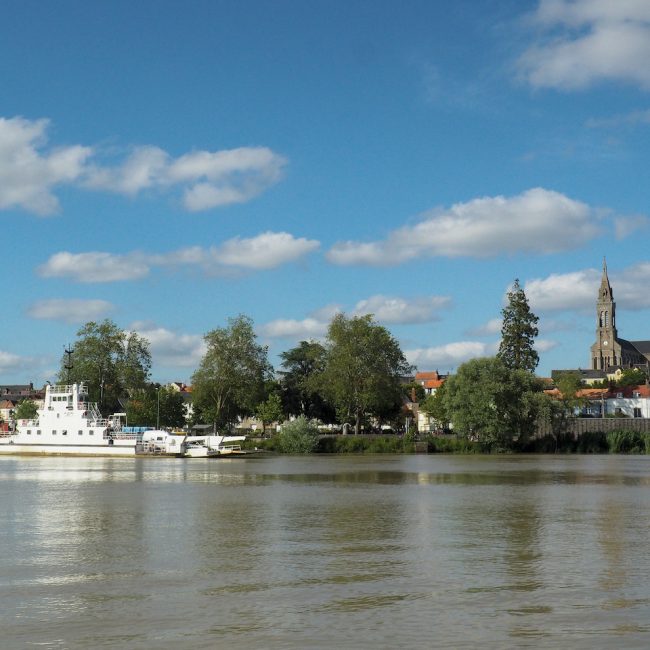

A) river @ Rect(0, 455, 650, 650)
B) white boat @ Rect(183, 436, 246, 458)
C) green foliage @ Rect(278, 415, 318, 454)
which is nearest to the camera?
river @ Rect(0, 455, 650, 650)

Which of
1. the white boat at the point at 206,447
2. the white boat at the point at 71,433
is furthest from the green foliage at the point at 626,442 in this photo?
the white boat at the point at 71,433

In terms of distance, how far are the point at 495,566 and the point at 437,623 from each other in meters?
7.21

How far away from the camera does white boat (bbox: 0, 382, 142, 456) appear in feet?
367

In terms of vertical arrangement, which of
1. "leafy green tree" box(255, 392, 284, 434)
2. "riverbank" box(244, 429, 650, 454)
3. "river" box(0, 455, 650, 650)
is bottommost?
"riverbank" box(244, 429, 650, 454)

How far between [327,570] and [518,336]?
376 feet

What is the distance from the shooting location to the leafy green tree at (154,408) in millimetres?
150875

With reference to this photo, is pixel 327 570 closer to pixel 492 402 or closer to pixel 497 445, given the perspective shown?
pixel 492 402

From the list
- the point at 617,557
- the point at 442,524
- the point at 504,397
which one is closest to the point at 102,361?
the point at 504,397

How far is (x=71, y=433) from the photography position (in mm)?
114625

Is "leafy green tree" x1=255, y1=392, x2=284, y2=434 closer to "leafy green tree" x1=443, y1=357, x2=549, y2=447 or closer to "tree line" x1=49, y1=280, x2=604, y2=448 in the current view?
"tree line" x1=49, y1=280, x2=604, y2=448

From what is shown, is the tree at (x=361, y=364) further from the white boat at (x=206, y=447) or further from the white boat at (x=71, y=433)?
the white boat at (x=71, y=433)

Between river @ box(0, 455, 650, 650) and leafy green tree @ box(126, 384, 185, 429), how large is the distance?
334 feet

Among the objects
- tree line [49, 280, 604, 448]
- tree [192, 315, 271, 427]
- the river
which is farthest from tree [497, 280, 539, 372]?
the river

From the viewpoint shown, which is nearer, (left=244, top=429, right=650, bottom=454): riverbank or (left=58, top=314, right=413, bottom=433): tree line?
(left=244, top=429, right=650, bottom=454): riverbank
